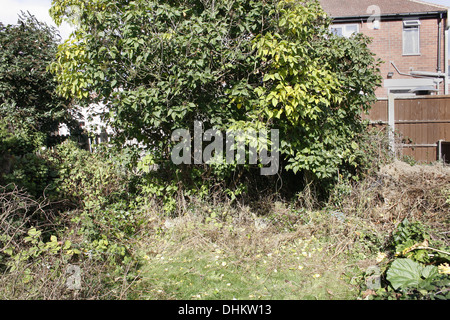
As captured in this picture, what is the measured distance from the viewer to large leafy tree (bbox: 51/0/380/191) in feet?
13.8

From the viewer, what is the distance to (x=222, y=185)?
Result: 18.2 ft

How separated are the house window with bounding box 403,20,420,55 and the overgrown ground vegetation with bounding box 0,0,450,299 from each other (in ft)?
36.8

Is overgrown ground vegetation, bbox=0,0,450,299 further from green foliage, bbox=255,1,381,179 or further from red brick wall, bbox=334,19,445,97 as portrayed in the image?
red brick wall, bbox=334,19,445,97

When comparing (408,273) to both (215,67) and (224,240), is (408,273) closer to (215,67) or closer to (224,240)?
(224,240)

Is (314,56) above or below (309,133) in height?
above

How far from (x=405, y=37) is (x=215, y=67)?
1374cm

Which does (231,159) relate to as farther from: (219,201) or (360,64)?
(360,64)

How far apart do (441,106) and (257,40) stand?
636 cm

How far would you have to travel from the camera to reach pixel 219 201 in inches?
212

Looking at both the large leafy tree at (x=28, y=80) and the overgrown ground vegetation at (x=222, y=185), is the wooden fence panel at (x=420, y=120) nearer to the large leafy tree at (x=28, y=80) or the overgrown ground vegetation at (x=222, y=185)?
the overgrown ground vegetation at (x=222, y=185)

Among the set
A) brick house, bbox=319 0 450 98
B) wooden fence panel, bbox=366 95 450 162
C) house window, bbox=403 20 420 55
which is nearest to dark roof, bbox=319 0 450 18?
brick house, bbox=319 0 450 98

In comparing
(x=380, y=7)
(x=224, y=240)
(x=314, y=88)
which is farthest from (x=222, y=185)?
(x=380, y=7)
